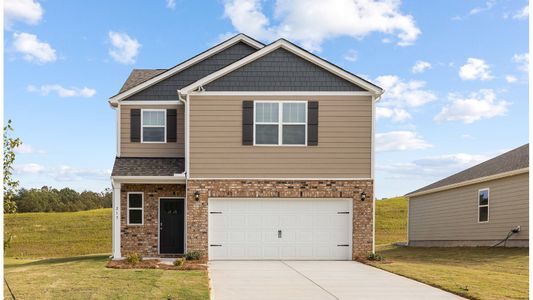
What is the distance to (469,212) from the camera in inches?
1024

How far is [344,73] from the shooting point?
1817 cm

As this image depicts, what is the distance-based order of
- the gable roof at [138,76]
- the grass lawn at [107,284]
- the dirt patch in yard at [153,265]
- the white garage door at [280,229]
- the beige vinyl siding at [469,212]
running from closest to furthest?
the grass lawn at [107,284], the dirt patch in yard at [153,265], the white garage door at [280,229], the gable roof at [138,76], the beige vinyl siding at [469,212]

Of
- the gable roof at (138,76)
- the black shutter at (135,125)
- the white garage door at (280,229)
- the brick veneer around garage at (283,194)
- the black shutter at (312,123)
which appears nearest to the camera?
the brick veneer around garage at (283,194)

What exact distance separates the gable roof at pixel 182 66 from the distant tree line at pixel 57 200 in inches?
1188

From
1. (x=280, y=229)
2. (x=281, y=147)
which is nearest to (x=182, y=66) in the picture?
(x=281, y=147)

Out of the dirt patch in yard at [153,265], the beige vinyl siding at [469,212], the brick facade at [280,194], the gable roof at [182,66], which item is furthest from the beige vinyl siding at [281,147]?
the beige vinyl siding at [469,212]

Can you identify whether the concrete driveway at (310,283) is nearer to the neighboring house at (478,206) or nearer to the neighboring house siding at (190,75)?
the neighboring house siding at (190,75)

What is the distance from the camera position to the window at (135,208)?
1897cm

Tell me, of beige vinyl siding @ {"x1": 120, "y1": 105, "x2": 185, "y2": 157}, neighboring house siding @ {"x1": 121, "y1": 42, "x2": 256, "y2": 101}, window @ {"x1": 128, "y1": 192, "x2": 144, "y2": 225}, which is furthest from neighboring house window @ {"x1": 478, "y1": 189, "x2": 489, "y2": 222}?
window @ {"x1": 128, "y1": 192, "x2": 144, "y2": 225}

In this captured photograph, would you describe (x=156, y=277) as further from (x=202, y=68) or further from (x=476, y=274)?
(x=202, y=68)

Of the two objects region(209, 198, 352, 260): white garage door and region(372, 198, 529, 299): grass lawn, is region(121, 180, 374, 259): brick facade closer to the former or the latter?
region(209, 198, 352, 260): white garage door

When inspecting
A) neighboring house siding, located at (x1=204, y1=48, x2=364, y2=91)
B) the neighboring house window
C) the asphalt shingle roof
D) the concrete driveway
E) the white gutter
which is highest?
neighboring house siding, located at (x1=204, y1=48, x2=364, y2=91)

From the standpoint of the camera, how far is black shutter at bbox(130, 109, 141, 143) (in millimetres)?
19484

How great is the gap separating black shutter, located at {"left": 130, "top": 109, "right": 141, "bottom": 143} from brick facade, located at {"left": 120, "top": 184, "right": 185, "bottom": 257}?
5.28ft
